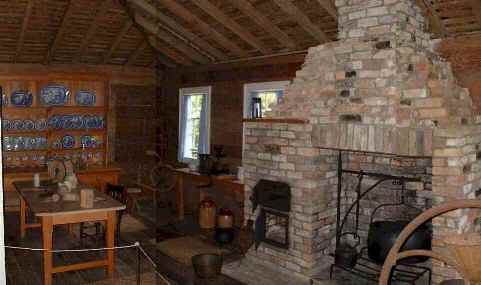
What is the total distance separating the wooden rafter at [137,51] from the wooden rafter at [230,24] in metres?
2.86

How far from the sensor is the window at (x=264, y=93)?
6957 mm

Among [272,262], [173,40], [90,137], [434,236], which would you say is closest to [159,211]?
[90,137]

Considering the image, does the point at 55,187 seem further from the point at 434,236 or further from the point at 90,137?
the point at 434,236

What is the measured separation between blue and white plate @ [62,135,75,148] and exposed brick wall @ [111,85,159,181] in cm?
93

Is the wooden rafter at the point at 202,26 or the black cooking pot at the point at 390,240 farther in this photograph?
the wooden rafter at the point at 202,26

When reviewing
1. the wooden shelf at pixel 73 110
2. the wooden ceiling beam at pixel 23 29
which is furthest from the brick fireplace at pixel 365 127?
the wooden shelf at pixel 73 110

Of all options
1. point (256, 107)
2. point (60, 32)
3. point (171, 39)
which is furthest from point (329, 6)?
point (60, 32)

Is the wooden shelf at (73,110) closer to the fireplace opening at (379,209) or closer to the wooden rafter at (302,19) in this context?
the wooden rafter at (302,19)

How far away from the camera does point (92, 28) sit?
7.90 m

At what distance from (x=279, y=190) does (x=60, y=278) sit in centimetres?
277

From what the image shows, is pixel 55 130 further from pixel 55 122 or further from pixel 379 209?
pixel 379 209

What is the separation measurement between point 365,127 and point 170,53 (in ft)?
16.7

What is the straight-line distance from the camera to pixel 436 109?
13.6 feet

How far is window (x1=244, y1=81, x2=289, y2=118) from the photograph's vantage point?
6.96 m
